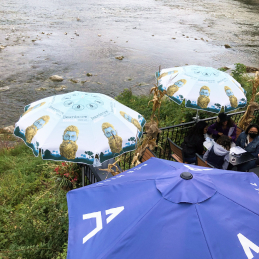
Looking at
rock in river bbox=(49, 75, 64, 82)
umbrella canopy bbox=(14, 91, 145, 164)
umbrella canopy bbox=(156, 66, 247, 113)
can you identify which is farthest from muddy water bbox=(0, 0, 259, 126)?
umbrella canopy bbox=(156, 66, 247, 113)

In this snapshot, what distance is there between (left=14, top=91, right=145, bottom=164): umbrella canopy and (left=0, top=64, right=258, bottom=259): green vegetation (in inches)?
43.7

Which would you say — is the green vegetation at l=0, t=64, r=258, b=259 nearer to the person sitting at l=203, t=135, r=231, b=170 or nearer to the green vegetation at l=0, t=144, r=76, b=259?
the green vegetation at l=0, t=144, r=76, b=259

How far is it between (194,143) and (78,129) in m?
2.41

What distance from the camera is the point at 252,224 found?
193 cm

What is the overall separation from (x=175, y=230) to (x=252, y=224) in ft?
1.98

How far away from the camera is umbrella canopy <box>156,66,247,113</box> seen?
4.79m

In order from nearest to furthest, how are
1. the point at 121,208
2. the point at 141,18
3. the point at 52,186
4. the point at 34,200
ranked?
the point at 121,208 < the point at 34,200 < the point at 52,186 < the point at 141,18

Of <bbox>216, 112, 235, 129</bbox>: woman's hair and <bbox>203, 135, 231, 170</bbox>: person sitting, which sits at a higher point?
<bbox>216, 112, 235, 129</bbox>: woman's hair

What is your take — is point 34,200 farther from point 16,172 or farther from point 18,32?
point 18,32

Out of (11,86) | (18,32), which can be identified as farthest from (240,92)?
(18,32)

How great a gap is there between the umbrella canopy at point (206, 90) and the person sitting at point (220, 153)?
2.18ft

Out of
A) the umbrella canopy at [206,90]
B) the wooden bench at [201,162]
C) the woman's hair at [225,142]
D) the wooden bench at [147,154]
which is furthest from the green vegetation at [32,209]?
the woman's hair at [225,142]

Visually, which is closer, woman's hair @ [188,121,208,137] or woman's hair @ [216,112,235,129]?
woman's hair @ [188,121,208,137]

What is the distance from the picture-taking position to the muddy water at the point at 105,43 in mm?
12719
